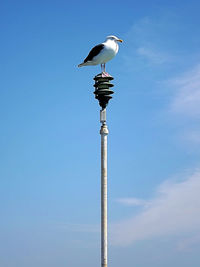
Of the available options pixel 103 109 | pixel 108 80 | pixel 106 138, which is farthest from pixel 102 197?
pixel 108 80

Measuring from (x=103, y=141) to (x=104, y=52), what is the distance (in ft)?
19.1

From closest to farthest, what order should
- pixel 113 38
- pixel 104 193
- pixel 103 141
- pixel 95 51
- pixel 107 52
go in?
pixel 104 193 → pixel 103 141 → pixel 107 52 → pixel 95 51 → pixel 113 38

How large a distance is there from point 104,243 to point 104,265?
1.30 meters

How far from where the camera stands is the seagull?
3005 centimetres

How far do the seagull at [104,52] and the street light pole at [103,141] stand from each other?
2.12 feet

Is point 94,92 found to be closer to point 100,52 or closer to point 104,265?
point 100,52

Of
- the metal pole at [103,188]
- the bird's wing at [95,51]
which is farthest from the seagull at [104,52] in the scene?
the metal pole at [103,188]

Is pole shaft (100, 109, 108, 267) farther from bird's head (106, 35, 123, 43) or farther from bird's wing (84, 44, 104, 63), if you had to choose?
bird's head (106, 35, 123, 43)

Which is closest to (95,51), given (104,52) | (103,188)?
(104,52)

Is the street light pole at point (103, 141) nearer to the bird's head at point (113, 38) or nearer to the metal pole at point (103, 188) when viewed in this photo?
the metal pole at point (103, 188)

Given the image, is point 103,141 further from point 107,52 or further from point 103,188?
point 107,52

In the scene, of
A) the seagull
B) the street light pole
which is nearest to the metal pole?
the street light pole

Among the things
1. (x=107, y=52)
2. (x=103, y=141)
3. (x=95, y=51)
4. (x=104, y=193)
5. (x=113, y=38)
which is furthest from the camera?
(x=113, y=38)

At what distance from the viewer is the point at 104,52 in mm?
29969
